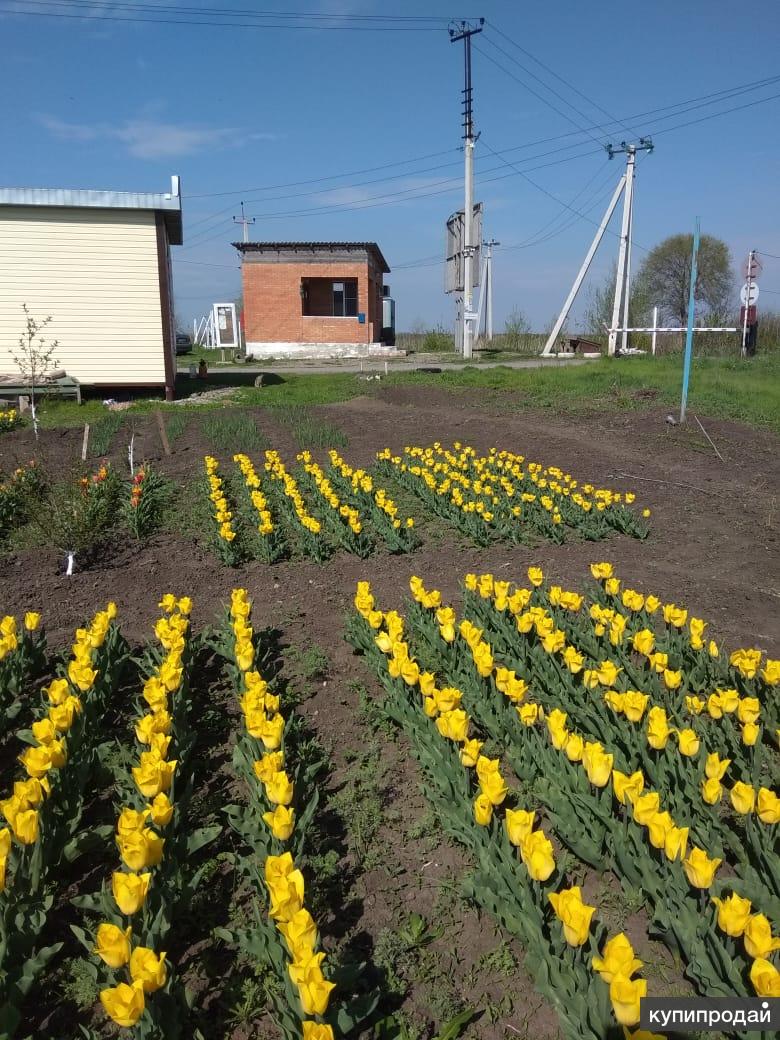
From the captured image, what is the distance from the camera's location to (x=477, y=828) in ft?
8.29

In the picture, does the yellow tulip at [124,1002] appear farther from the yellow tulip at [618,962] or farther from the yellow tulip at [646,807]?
the yellow tulip at [646,807]

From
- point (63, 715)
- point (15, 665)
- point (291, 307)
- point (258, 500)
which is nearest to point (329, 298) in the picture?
point (291, 307)

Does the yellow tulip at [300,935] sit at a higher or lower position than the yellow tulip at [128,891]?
higher

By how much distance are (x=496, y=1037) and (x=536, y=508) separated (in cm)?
511

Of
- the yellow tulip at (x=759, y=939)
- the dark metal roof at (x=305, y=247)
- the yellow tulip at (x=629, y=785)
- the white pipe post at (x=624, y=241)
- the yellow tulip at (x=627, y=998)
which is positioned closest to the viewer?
the yellow tulip at (x=627, y=998)

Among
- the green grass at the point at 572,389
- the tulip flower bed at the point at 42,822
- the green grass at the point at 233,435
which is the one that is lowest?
the tulip flower bed at the point at 42,822

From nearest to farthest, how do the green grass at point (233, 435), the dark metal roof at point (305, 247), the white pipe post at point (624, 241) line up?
the green grass at point (233, 435), the white pipe post at point (624, 241), the dark metal roof at point (305, 247)

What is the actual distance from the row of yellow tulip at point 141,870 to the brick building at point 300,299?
94.8 ft

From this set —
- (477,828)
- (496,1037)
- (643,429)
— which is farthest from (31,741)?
(643,429)

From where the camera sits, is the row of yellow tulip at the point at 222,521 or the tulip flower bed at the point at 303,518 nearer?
the row of yellow tulip at the point at 222,521

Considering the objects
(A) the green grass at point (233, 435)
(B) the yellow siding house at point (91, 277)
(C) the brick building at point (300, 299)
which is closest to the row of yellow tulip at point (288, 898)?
(A) the green grass at point (233, 435)

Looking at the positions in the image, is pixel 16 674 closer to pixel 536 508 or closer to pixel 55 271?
pixel 536 508

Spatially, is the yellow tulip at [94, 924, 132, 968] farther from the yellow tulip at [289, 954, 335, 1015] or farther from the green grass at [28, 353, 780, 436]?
the green grass at [28, 353, 780, 436]

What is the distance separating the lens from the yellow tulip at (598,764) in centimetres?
248
